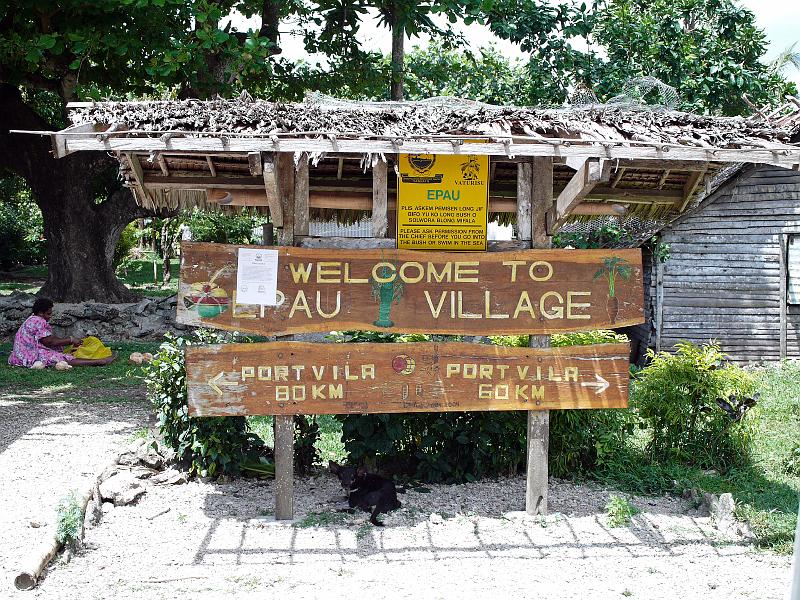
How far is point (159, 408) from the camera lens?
7070mm

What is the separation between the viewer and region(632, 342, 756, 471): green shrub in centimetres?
717

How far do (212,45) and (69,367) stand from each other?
5.42 metres

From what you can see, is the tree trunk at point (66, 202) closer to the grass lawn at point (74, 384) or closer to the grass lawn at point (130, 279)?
the grass lawn at point (74, 384)

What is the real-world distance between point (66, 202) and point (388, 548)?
1346cm

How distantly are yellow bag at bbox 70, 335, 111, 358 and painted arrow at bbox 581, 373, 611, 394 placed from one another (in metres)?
9.29

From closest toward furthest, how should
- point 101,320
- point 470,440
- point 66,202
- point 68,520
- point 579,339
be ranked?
point 68,520 < point 470,440 < point 579,339 < point 101,320 < point 66,202

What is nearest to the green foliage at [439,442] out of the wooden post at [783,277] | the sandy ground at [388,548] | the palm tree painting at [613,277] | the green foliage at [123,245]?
the sandy ground at [388,548]

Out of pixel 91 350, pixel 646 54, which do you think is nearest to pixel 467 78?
pixel 646 54

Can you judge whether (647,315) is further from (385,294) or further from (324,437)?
(385,294)

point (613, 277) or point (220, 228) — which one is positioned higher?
point (220, 228)

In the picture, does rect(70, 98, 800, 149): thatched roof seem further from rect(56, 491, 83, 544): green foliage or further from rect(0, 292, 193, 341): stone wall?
rect(0, 292, 193, 341): stone wall

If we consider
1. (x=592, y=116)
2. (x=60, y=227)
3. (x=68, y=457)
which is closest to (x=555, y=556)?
(x=592, y=116)

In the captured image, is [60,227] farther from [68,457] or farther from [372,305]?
[372,305]

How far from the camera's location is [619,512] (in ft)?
20.3
